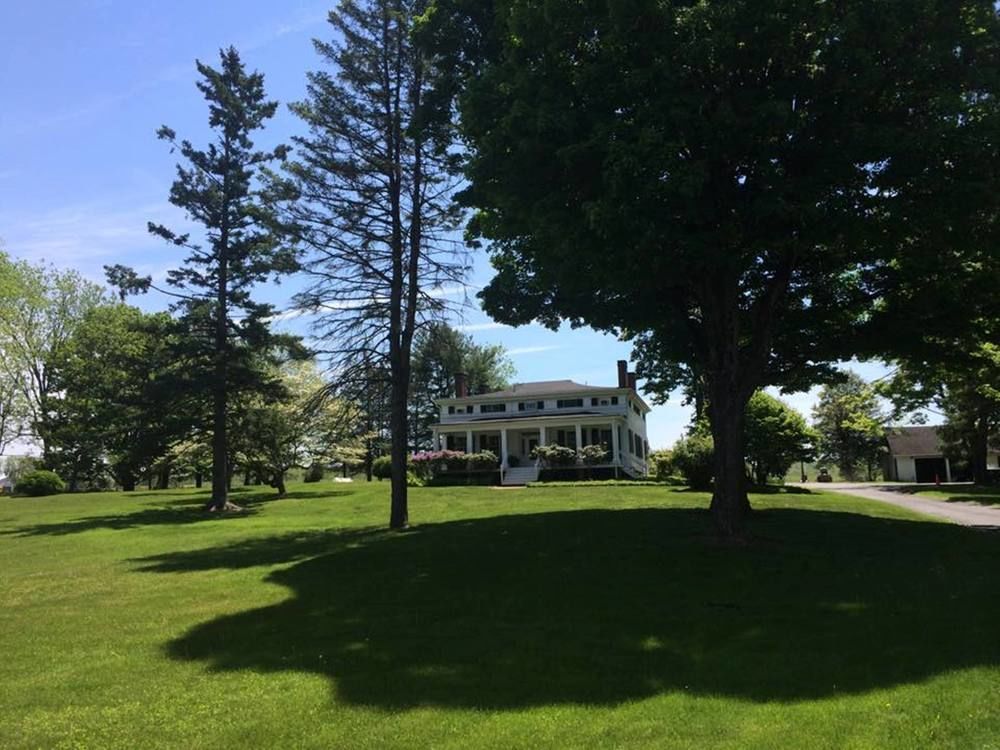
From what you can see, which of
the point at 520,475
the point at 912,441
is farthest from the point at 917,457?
the point at 520,475

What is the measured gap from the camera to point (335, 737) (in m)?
5.24

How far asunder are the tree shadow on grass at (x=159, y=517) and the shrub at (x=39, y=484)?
11.1 metres

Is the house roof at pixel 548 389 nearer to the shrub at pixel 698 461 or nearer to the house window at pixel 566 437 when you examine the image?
the house window at pixel 566 437

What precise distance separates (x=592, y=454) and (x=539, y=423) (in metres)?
4.57

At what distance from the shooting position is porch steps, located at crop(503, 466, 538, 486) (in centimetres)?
4227

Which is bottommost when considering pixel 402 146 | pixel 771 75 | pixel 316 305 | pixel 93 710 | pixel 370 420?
pixel 93 710

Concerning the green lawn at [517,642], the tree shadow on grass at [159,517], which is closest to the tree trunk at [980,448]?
the green lawn at [517,642]

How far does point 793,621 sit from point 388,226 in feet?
47.2

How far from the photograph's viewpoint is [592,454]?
41.6m

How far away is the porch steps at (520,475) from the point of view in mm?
42272

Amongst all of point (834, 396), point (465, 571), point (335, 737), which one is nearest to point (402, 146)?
point (465, 571)

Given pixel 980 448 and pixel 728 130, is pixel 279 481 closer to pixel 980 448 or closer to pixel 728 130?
pixel 728 130

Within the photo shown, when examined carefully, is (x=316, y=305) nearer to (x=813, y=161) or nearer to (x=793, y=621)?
(x=813, y=161)

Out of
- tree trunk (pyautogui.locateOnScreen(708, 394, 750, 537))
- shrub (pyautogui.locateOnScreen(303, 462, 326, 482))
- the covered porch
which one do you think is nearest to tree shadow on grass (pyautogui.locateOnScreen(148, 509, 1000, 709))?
tree trunk (pyautogui.locateOnScreen(708, 394, 750, 537))
